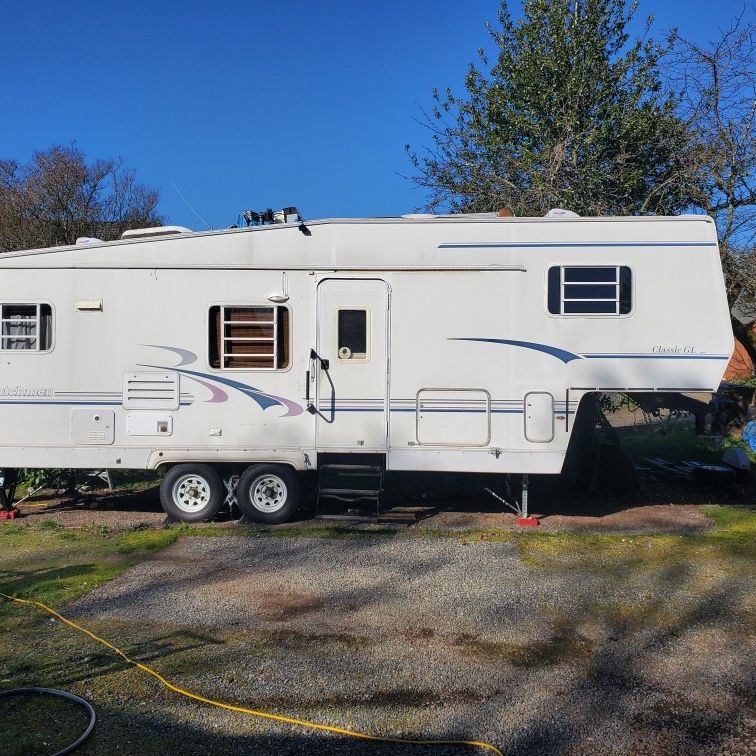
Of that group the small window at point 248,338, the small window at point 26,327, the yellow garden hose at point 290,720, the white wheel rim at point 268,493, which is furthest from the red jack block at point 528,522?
the small window at point 26,327

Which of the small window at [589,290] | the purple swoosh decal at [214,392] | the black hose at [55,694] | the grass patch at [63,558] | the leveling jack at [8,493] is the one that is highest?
the small window at [589,290]

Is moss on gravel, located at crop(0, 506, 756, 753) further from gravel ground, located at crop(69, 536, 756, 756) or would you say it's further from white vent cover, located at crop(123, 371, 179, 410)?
white vent cover, located at crop(123, 371, 179, 410)

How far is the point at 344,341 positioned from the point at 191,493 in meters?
2.60

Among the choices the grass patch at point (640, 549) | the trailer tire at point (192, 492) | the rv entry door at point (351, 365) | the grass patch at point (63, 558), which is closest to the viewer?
the grass patch at point (63, 558)

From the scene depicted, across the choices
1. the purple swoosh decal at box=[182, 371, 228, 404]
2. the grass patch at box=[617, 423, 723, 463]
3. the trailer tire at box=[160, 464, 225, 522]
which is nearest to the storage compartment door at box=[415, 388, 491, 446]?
the purple swoosh decal at box=[182, 371, 228, 404]

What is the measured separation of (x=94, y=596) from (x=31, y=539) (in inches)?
94.1

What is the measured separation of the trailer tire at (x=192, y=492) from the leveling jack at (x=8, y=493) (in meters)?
1.99

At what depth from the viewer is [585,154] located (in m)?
14.9

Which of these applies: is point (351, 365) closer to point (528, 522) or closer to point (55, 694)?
point (528, 522)

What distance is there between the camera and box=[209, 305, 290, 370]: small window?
27.1 feet

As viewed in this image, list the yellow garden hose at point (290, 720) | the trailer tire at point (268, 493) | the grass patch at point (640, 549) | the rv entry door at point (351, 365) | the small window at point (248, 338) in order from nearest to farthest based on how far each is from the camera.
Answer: the yellow garden hose at point (290, 720) → the grass patch at point (640, 549) → the rv entry door at point (351, 365) → the small window at point (248, 338) → the trailer tire at point (268, 493)

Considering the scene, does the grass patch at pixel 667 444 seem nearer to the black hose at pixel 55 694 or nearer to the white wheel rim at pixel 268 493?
the white wheel rim at pixel 268 493

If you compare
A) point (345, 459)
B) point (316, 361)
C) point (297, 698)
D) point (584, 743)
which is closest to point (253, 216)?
point (316, 361)

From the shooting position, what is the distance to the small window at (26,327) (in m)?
8.35
